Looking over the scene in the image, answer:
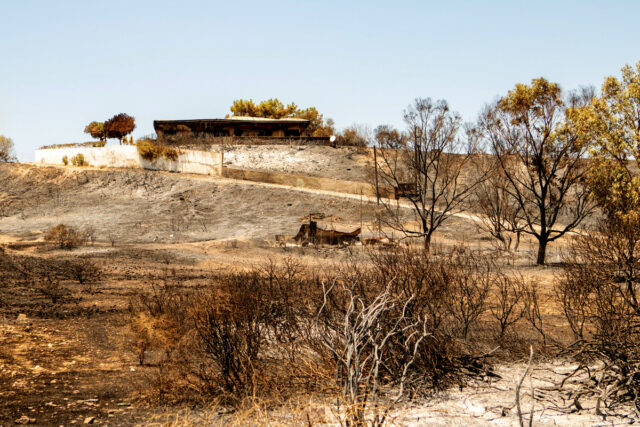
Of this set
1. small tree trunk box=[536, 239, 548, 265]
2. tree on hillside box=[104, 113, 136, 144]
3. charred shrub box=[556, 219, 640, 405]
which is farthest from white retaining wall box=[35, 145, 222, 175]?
charred shrub box=[556, 219, 640, 405]

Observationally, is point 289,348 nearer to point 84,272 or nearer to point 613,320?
point 613,320

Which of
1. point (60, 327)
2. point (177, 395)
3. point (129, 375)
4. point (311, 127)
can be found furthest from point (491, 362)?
point (311, 127)

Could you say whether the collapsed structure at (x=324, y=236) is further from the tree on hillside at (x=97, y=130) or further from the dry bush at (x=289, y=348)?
the tree on hillside at (x=97, y=130)

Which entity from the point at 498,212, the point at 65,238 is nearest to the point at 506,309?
the point at 498,212

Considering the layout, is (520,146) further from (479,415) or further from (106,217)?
(106,217)

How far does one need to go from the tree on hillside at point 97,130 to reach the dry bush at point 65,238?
29837mm

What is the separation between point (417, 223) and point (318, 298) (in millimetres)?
24758

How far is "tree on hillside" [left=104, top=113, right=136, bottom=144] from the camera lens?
59531mm

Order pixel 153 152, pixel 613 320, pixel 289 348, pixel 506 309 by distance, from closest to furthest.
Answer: pixel 289 348 < pixel 613 320 < pixel 506 309 < pixel 153 152

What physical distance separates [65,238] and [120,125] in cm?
3219

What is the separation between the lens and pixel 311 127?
76.1 meters

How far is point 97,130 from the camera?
199 feet

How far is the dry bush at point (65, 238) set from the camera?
1102 inches

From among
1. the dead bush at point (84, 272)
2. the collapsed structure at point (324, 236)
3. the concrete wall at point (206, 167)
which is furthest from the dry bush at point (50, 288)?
the concrete wall at point (206, 167)
